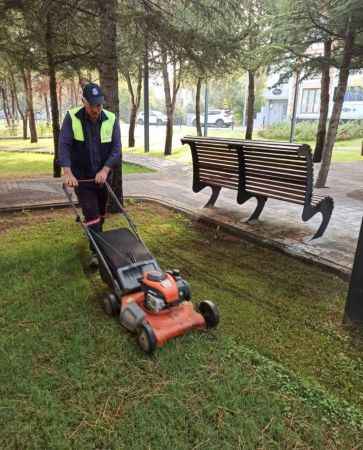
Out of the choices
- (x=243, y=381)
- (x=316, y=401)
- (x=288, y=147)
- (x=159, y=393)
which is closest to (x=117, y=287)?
(x=159, y=393)

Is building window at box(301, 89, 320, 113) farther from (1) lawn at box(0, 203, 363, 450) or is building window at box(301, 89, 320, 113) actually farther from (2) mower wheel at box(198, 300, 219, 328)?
(2) mower wheel at box(198, 300, 219, 328)

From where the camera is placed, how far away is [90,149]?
3770 millimetres

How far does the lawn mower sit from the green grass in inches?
290

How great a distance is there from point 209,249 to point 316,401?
8.59 feet

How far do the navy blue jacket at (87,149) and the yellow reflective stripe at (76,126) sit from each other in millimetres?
28

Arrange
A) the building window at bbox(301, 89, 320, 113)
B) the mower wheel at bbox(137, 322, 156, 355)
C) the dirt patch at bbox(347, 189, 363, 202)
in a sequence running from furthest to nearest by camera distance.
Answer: the building window at bbox(301, 89, 320, 113), the dirt patch at bbox(347, 189, 363, 202), the mower wheel at bbox(137, 322, 156, 355)

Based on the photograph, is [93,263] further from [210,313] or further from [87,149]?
[210,313]

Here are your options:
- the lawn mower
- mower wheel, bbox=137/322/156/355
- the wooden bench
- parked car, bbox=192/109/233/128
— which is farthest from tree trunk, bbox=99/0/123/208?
parked car, bbox=192/109/233/128

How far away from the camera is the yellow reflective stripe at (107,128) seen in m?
3.77

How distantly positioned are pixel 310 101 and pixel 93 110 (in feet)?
156

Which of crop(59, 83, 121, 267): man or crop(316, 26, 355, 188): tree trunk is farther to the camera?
crop(316, 26, 355, 188): tree trunk

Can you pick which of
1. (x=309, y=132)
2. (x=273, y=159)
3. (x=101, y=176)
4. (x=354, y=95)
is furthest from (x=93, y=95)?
(x=354, y=95)

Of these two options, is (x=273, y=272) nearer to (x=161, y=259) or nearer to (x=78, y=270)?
(x=161, y=259)

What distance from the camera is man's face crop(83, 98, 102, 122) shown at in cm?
345
